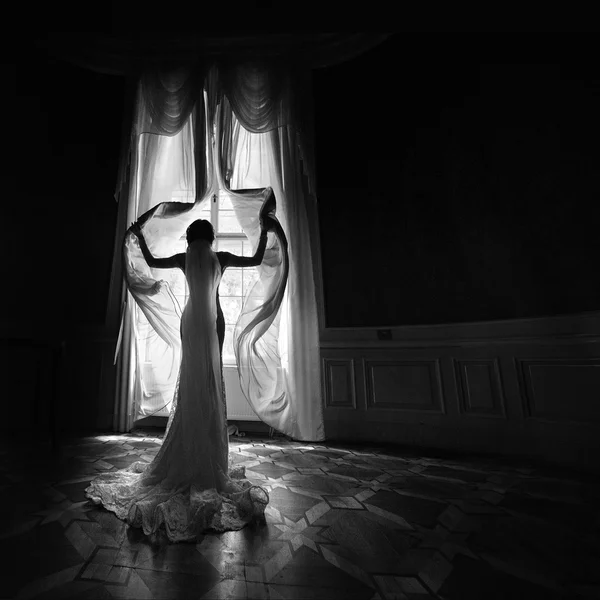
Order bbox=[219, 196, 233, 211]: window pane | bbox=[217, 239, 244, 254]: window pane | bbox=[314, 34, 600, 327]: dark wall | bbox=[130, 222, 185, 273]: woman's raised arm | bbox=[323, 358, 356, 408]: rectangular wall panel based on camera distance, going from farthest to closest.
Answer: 1. bbox=[219, 196, 233, 211]: window pane
2. bbox=[217, 239, 244, 254]: window pane
3. bbox=[323, 358, 356, 408]: rectangular wall panel
4. bbox=[314, 34, 600, 327]: dark wall
5. bbox=[130, 222, 185, 273]: woman's raised arm

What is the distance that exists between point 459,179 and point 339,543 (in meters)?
2.93

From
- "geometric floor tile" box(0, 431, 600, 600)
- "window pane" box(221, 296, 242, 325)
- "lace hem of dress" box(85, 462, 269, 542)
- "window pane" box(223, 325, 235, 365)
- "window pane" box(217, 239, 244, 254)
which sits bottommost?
"geometric floor tile" box(0, 431, 600, 600)

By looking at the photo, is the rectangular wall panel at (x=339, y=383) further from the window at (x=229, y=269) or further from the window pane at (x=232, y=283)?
the window pane at (x=232, y=283)

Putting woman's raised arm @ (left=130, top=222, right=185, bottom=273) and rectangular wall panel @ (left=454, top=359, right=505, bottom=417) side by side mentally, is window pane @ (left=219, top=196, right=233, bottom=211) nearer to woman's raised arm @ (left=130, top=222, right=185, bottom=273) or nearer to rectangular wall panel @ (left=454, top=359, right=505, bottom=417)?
woman's raised arm @ (left=130, top=222, right=185, bottom=273)

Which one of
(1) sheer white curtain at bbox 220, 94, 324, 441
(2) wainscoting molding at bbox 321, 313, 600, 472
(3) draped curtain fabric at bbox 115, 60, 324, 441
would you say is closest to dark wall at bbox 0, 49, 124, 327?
(3) draped curtain fabric at bbox 115, 60, 324, 441

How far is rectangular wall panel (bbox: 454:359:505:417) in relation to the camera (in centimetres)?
255

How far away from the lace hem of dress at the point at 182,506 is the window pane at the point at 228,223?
250cm

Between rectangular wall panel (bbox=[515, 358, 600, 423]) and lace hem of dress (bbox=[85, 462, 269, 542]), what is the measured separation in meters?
2.14

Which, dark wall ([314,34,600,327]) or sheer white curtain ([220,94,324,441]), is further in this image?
sheer white curtain ([220,94,324,441])

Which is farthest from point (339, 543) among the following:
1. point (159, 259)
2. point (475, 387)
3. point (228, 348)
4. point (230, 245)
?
point (230, 245)

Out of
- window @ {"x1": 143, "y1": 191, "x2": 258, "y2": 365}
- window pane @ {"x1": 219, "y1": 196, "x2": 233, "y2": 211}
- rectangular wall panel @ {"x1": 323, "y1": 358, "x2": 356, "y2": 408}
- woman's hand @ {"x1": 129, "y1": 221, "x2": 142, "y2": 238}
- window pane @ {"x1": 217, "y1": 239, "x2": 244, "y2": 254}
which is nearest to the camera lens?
woman's hand @ {"x1": 129, "y1": 221, "x2": 142, "y2": 238}

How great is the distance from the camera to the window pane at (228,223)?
3.48 meters

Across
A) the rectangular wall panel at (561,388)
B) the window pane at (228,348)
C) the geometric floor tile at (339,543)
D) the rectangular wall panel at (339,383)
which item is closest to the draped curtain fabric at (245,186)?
the rectangular wall panel at (339,383)

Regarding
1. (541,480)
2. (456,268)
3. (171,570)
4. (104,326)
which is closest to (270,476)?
(171,570)
